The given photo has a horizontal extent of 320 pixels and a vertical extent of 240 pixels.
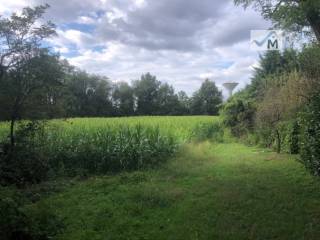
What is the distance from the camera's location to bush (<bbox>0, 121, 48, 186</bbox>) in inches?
297

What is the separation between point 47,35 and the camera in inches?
320

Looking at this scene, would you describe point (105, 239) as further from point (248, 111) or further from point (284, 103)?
point (248, 111)

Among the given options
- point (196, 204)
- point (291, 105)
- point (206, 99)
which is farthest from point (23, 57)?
point (206, 99)

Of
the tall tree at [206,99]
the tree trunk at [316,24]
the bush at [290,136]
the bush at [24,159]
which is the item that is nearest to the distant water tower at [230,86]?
the bush at [290,136]

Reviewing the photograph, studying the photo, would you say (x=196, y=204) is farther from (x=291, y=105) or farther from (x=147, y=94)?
(x=147, y=94)

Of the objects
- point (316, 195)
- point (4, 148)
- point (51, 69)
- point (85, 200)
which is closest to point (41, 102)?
point (51, 69)

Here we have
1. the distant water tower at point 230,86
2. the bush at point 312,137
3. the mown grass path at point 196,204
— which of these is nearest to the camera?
the mown grass path at point 196,204

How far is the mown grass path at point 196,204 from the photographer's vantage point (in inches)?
193

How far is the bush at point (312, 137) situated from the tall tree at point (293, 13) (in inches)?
90.3

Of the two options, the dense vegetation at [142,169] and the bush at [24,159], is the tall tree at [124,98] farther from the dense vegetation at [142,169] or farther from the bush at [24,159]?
the bush at [24,159]

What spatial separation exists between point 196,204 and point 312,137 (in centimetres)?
352

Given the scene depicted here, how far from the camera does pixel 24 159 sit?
7891 millimetres

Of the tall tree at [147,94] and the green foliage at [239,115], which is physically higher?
the tall tree at [147,94]

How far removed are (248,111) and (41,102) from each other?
1122 cm
